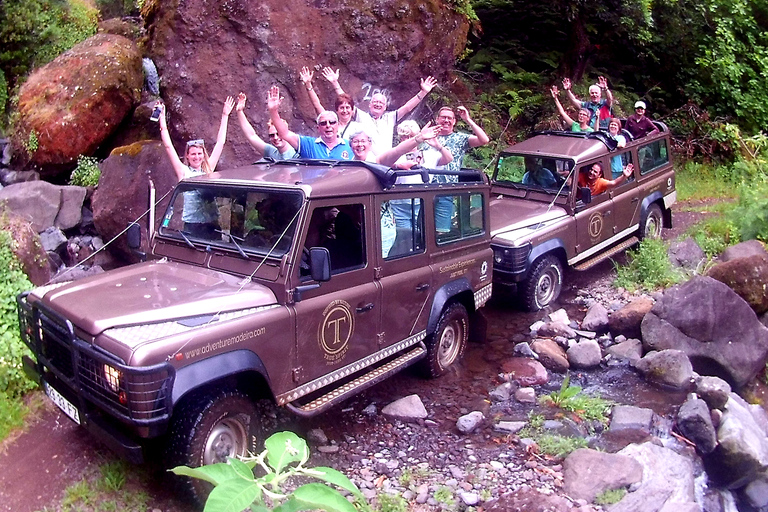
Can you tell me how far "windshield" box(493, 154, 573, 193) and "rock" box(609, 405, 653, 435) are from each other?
3.53m

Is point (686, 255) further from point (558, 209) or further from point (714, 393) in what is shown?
point (714, 393)

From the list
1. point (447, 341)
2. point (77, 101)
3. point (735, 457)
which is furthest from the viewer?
point (77, 101)

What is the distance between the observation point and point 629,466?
492 cm

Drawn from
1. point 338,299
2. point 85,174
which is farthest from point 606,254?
point 85,174

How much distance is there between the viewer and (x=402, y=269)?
218 inches

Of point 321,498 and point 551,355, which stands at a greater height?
point 321,498

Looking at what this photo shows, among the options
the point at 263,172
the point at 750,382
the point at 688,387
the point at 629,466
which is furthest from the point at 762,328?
the point at 263,172

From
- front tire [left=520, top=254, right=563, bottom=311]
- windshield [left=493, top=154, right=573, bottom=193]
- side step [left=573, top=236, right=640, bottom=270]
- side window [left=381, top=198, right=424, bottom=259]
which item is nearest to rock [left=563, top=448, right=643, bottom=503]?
side window [left=381, top=198, right=424, bottom=259]

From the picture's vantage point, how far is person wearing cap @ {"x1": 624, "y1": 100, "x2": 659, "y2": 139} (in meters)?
10.2

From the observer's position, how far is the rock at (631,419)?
18.8 ft

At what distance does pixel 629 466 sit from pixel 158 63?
7.66 m

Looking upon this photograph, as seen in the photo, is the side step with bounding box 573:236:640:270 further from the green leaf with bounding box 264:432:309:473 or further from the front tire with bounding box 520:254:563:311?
the green leaf with bounding box 264:432:309:473

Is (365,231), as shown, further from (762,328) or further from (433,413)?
(762,328)

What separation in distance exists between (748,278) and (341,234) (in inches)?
227
